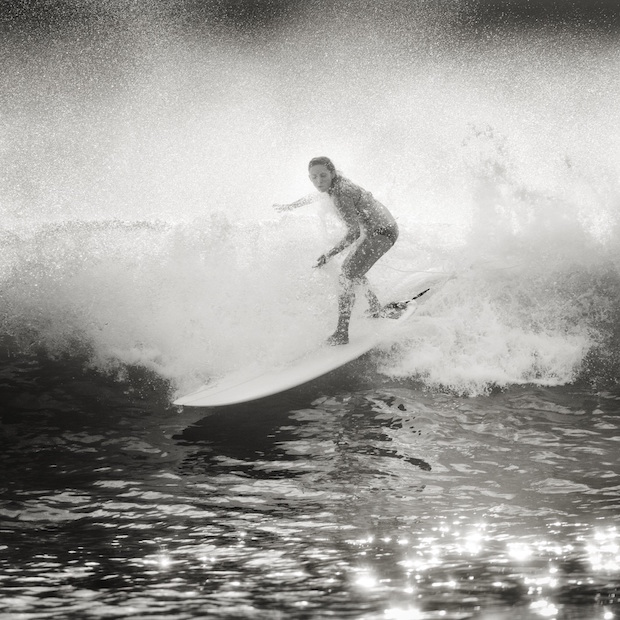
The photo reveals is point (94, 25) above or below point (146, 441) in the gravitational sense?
above

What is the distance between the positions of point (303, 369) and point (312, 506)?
103 inches

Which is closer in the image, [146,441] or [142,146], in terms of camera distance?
[146,441]

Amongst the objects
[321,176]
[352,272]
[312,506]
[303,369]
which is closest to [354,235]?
[352,272]

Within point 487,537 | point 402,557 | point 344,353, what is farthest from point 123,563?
point 344,353

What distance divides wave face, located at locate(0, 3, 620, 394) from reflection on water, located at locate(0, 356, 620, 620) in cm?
111

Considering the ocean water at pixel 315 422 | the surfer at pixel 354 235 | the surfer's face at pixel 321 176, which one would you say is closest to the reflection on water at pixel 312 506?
the ocean water at pixel 315 422

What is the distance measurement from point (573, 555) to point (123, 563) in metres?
1.75

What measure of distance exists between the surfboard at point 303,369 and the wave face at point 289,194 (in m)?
0.25

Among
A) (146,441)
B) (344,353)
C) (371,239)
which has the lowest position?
(146,441)

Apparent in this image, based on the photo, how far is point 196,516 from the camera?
3.35 meters

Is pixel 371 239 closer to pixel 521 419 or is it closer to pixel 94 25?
pixel 521 419

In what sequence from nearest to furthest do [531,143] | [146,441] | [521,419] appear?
1. [146,441]
2. [521,419]
3. [531,143]

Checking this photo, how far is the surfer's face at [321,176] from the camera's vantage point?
6012 mm

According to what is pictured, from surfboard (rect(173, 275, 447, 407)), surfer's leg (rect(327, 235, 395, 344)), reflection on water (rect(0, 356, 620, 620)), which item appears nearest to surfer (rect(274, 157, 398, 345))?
surfer's leg (rect(327, 235, 395, 344))
